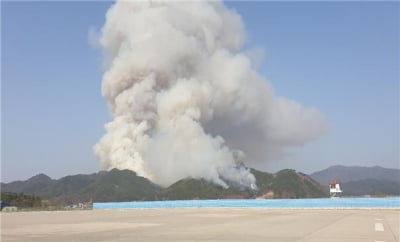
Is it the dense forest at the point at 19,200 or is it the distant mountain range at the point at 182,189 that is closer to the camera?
the dense forest at the point at 19,200

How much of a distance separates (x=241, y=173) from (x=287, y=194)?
1672 cm

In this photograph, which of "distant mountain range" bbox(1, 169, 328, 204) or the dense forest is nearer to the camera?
the dense forest

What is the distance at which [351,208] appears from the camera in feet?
186

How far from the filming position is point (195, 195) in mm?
113438

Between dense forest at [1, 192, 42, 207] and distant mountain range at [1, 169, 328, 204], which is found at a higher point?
distant mountain range at [1, 169, 328, 204]

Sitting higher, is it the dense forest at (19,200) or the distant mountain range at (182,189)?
the distant mountain range at (182,189)

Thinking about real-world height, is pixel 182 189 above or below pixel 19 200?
above

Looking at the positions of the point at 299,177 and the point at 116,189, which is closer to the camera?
the point at 116,189

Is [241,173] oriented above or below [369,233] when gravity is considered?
above

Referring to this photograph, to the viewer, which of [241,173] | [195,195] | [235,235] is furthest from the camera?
[241,173]

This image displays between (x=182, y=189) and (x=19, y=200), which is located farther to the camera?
(x=182, y=189)

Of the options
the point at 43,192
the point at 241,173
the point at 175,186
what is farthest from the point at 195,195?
the point at 43,192

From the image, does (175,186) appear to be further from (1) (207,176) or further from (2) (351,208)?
(2) (351,208)

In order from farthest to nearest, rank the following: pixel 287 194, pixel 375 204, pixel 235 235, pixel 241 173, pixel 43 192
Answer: pixel 43 192 < pixel 241 173 < pixel 287 194 < pixel 375 204 < pixel 235 235
